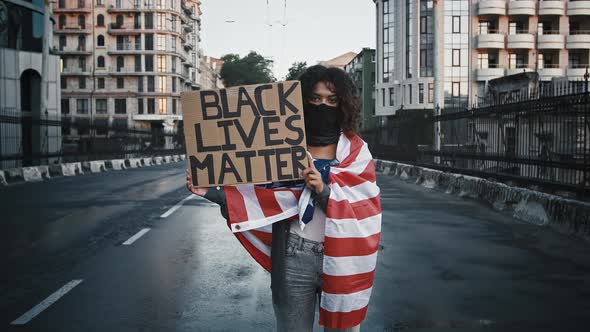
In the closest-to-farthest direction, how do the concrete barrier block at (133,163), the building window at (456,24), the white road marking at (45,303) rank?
the white road marking at (45,303), the concrete barrier block at (133,163), the building window at (456,24)

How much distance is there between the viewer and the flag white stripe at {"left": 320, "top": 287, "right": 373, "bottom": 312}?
300cm

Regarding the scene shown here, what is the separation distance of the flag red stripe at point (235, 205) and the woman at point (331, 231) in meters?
0.02

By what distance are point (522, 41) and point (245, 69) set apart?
64.0 meters

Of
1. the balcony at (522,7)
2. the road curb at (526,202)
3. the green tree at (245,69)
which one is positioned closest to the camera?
the road curb at (526,202)

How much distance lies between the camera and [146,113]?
92438 millimetres

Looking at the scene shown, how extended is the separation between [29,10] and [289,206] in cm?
3619

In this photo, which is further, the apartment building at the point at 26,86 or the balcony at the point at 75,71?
the balcony at the point at 75,71

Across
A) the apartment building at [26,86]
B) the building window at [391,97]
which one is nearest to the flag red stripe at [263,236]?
the apartment building at [26,86]

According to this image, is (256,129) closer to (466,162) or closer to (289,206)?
(289,206)

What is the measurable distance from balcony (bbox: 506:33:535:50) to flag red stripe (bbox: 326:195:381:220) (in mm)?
62252

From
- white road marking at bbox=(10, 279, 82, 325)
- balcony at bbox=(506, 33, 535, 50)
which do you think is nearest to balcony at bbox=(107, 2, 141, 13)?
balcony at bbox=(506, 33, 535, 50)

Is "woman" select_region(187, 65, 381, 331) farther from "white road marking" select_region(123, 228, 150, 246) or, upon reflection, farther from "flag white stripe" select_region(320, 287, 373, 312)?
"white road marking" select_region(123, 228, 150, 246)

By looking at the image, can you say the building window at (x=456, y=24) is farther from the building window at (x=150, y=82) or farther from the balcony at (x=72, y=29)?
the balcony at (x=72, y=29)

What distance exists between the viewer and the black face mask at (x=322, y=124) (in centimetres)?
317
